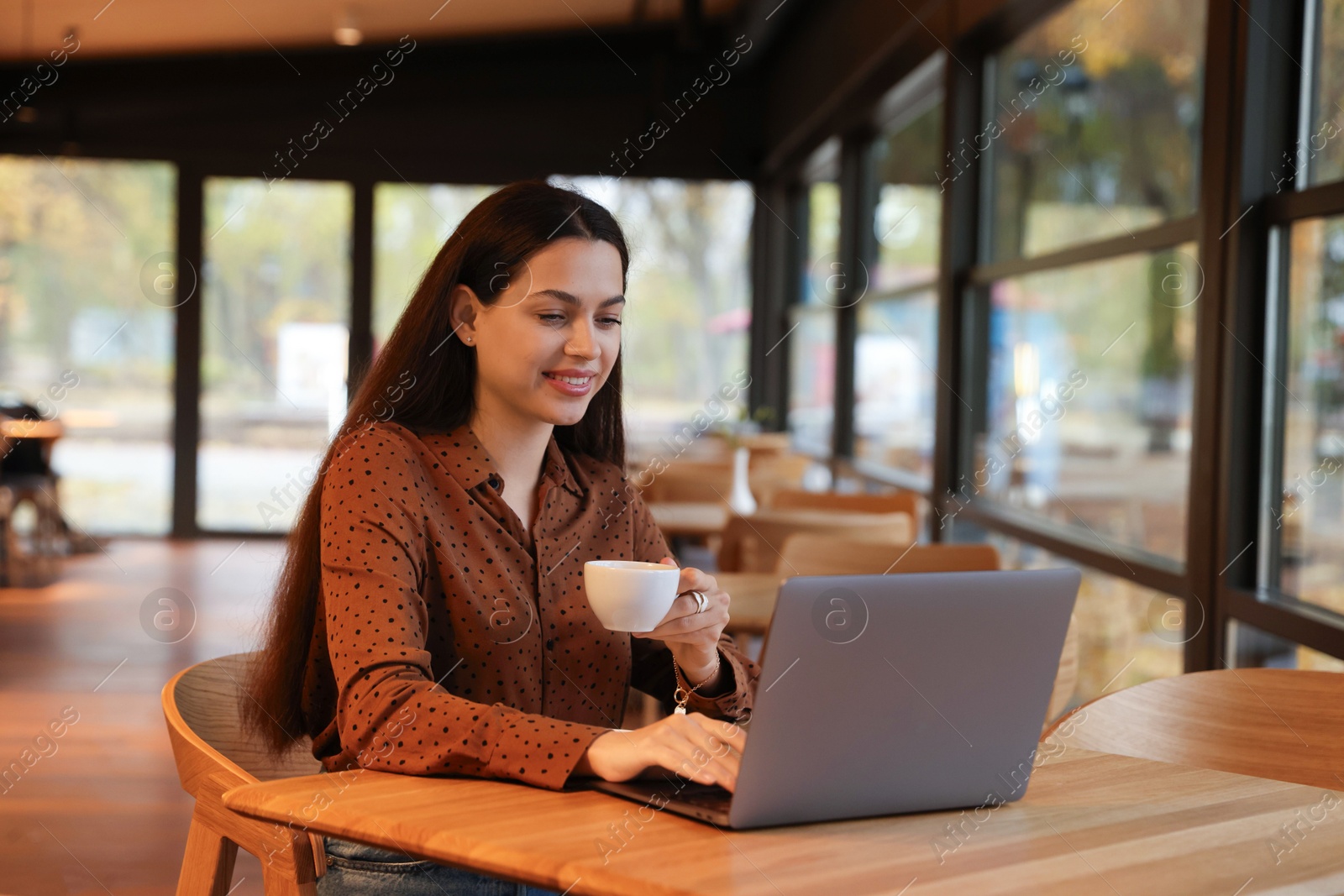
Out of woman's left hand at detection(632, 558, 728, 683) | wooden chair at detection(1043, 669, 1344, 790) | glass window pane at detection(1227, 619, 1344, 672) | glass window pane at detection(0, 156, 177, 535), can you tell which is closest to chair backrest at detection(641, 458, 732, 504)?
glass window pane at detection(1227, 619, 1344, 672)

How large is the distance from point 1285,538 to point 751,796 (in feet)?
7.13

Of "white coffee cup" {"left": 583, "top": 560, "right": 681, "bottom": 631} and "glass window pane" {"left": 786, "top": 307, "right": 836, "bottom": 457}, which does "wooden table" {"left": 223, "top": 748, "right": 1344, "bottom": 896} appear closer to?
"white coffee cup" {"left": 583, "top": 560, "right": 681, "bottom": 631}

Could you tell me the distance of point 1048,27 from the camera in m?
4.21

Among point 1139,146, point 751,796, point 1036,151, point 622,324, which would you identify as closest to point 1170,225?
point 1139,146

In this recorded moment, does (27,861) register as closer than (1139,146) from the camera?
Yes

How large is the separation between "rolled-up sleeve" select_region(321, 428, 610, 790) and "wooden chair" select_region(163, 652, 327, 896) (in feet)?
0.35

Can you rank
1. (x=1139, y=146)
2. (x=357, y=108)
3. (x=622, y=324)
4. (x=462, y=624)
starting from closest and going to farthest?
(x=462, y=624) < (x=622, y=324) < (x=1139, y=146) < (x=357, y=108)

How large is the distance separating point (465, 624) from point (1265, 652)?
2.10 m

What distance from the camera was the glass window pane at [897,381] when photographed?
18.1 ft

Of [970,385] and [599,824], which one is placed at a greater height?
[970,385]

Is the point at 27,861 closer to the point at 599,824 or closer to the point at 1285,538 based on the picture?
the point at 599,824

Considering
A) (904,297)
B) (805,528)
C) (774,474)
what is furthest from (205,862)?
(904,297)

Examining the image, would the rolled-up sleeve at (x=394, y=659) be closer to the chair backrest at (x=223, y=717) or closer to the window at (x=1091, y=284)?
the chair backrest at (x=223, y=717)

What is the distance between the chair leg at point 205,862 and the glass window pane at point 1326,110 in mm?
2441
